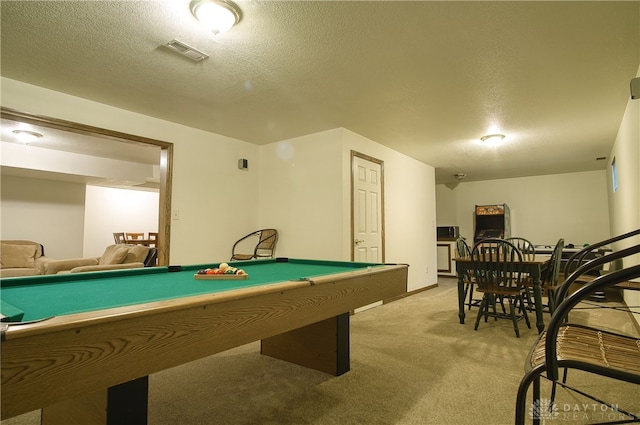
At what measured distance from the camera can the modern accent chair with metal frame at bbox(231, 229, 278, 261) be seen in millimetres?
4469

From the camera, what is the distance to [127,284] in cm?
163

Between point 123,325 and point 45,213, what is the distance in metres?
7.75

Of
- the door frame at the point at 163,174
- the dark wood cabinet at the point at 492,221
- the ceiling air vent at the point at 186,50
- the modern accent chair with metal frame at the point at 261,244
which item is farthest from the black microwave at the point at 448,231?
the ceiling air vent at the point at 186,50

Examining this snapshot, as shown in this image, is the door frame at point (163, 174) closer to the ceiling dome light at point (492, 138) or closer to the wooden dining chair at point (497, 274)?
the wooden dining chair at point (497, 274)

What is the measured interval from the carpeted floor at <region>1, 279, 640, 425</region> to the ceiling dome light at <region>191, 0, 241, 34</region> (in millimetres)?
2141

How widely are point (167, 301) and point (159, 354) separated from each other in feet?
0.51

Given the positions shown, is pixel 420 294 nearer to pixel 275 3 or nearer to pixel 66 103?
pixel 275 3

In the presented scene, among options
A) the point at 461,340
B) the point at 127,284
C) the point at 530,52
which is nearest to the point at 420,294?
the point at 461,340

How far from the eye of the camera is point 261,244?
461cm

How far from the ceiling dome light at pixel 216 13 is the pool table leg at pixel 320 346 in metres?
1.92

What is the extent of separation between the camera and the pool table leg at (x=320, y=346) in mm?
2244

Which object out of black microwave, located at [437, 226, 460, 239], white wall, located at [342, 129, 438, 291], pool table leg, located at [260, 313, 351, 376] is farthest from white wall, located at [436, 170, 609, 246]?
pool table leg, located at [260, 313, 351, 376]

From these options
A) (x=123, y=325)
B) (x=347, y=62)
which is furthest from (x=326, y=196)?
(x=123, y=325)

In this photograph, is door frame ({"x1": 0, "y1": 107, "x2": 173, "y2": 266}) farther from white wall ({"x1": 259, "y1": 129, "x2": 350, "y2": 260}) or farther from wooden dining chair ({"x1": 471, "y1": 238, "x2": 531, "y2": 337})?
wooden dining chair ({"x1": 471, "y1": 238, "x2": 531, "y2": 337})
